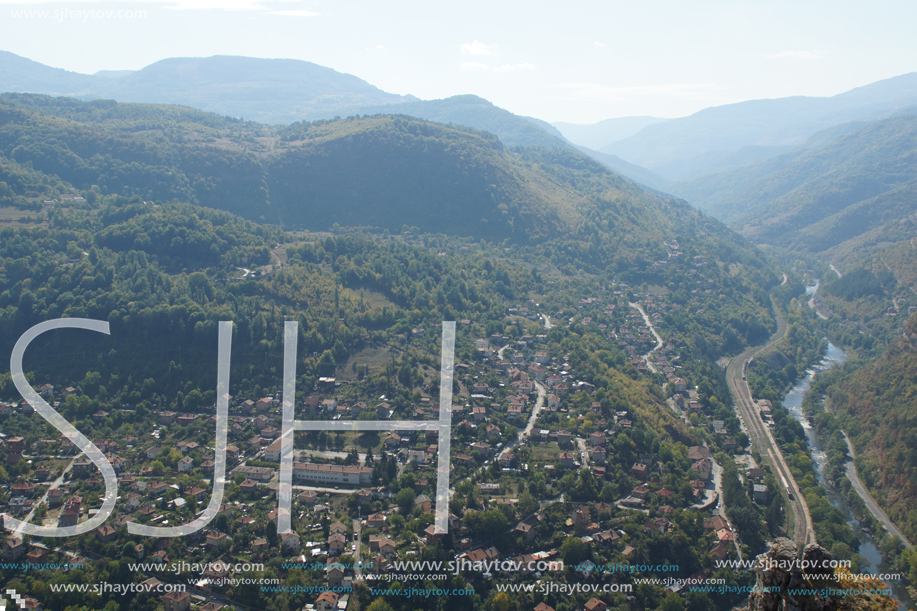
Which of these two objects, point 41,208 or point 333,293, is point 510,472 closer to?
point 333,293

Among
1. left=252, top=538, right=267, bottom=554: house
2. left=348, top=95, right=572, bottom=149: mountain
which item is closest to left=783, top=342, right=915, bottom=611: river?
left=252, top=538, right=267, bottom=554: house

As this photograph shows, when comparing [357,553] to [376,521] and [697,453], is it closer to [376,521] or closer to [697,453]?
[376,521]

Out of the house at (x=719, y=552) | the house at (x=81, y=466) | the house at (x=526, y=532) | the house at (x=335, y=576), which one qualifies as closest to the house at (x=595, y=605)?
the house at (x=526, y=532)

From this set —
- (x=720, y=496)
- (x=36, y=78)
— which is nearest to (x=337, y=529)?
(x=720, y=496)

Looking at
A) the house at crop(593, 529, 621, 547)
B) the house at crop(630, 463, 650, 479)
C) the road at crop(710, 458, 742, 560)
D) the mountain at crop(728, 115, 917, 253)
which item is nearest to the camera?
the house at crop(593, 529, 621, 547)

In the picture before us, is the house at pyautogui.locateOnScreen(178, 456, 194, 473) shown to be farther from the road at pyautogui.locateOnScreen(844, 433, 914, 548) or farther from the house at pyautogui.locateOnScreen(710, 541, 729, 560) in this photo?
the road at pyautogui.locateOnScreen(844, 433, 914, 548)
